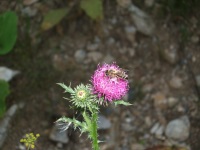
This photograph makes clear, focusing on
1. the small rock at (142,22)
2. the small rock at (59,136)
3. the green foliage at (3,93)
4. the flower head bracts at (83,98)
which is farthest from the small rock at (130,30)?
the flower head bracts at (83,98)

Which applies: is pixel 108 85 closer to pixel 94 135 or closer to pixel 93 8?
pixel 94 135

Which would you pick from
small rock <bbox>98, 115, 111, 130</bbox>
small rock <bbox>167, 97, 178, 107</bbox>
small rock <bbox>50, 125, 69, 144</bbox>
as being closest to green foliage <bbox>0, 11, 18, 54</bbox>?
small rock <bbox>50, 125, 69, 144</bbox>

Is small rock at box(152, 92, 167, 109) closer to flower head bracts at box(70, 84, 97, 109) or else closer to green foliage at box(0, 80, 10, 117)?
green foliage at box(0, 80, 10, 117)

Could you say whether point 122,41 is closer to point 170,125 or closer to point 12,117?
point 170,125

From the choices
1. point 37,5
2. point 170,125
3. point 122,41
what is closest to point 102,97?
point 170,125

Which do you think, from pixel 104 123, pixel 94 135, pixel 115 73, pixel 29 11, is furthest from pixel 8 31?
pixel 94 135
